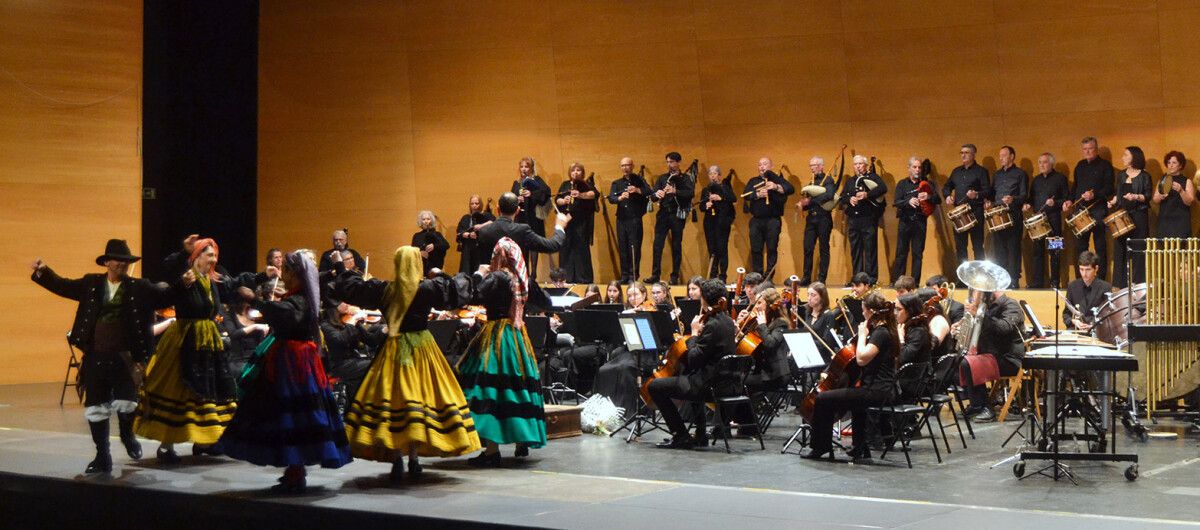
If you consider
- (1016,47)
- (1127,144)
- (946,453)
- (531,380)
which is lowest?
(946,453)

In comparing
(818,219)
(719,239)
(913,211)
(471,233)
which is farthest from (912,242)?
(471,233)

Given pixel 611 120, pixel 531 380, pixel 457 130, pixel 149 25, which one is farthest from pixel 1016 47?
pixel 149 25

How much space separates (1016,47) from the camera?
638 inches

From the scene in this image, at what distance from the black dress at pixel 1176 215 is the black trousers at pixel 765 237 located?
4655mm

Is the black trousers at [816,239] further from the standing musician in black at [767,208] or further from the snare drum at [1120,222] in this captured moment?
the snare drum at [1120,222]

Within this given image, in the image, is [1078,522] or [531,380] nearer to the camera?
[1078,522]

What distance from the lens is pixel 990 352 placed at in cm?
1091

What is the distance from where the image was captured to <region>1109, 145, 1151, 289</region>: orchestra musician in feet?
47.0

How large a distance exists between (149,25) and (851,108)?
9.84m

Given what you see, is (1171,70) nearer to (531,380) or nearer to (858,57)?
(858,57)

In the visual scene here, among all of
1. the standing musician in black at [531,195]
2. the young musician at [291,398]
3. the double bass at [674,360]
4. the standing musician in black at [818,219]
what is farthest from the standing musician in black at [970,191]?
the young musician at [291,398]

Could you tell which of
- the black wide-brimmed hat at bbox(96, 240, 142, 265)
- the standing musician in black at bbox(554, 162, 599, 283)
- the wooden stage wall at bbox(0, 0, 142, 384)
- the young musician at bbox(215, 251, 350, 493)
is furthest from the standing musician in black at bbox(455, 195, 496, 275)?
the young musician at bbox(215, 251, 350, 493)

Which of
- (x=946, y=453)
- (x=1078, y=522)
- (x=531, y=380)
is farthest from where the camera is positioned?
(x=946, y=453)

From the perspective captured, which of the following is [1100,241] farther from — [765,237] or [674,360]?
[674,360]
